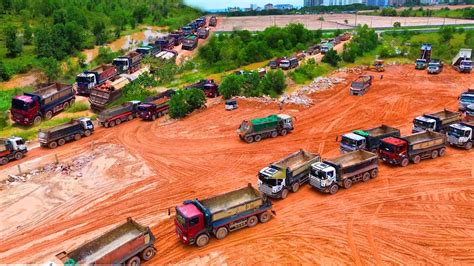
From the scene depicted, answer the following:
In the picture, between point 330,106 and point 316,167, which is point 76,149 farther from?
point 330,106

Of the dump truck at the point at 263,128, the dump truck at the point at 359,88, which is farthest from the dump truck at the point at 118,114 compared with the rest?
the dump truck at the point at 359,88

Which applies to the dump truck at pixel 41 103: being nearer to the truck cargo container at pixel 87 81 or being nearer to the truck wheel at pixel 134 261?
the truck cargo container at pixel 87 81

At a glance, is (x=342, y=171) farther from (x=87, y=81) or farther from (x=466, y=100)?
(x=87, y=81)

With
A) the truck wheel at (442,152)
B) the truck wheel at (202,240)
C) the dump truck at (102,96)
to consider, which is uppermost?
the dump truck at (102,96)

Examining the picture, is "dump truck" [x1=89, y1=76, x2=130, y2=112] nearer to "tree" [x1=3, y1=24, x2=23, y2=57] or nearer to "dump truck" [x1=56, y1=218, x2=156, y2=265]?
"dump truck" [x1=56, y1=218, x2=156, y2=265]

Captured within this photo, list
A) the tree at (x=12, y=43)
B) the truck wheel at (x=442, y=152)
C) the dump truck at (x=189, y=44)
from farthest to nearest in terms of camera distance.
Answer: the dump truck at (x=189, y=44), the tree at (x=12, y=43), the truck wheel at (x=442, y=152)

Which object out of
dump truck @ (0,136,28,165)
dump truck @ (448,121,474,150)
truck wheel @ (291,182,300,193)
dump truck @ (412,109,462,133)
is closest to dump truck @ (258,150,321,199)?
truck wheel @ (291,182,300,193)

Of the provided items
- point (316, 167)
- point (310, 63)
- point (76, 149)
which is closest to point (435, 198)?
point (316, 167)
